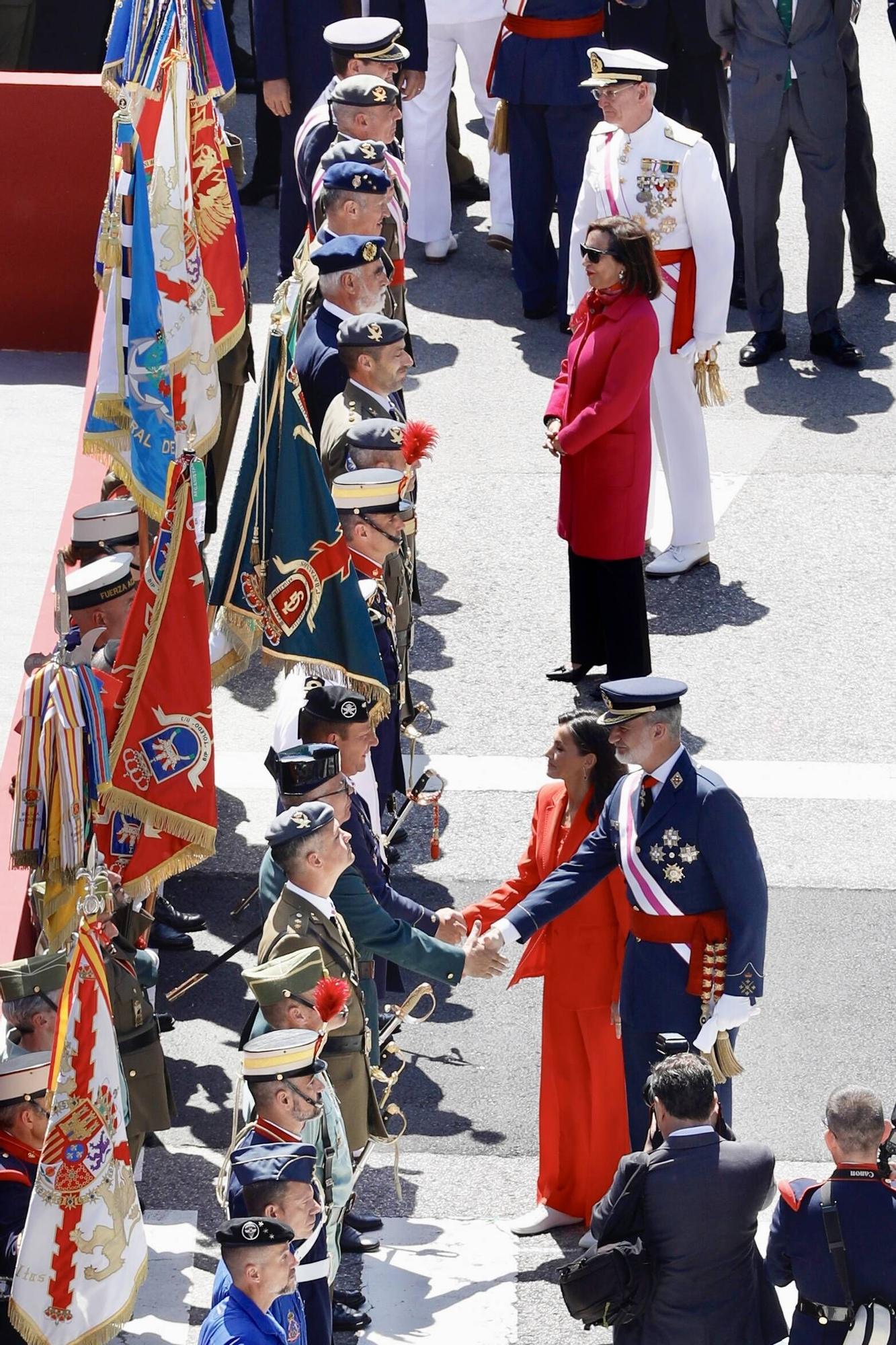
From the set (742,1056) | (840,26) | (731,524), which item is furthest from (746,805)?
(840,26)

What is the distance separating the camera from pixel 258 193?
14.9 metres

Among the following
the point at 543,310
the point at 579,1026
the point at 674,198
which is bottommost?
the point at 543,310

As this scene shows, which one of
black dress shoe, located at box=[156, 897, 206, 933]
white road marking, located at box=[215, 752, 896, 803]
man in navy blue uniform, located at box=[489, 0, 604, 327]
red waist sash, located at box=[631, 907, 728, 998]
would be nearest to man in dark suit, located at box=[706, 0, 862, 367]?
man in navy blue uniform, located at box=[489, 0, 604, 327]

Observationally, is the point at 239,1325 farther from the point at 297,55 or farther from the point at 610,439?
the point at 297,55

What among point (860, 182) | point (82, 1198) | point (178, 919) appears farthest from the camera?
point (860, 182)

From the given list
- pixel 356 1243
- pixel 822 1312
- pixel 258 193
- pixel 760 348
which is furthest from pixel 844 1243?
pixel 258 193

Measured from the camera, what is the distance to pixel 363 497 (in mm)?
8336

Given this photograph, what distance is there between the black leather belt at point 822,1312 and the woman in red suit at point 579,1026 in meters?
1.34

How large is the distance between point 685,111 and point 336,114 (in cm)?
370

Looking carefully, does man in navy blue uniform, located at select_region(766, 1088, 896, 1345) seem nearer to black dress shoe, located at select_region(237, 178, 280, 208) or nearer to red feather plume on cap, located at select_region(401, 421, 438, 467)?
red feather plume on cap, located at select_region(401, 421, 438, 467)

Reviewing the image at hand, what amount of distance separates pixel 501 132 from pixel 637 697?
7.24 metres

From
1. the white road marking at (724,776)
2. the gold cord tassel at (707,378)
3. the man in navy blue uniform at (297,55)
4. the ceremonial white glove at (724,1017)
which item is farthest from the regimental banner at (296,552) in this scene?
the man in navy blue uniform at (297,55)

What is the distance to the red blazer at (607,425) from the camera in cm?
948

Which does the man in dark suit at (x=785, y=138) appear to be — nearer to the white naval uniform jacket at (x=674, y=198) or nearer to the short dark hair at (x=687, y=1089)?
the white naval uniform jacket at (x=674, y=198)
